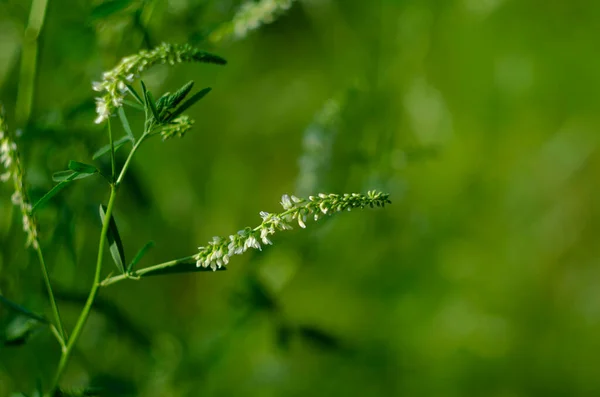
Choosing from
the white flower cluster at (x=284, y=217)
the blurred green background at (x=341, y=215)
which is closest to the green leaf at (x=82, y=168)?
the white flower cluster at (x=284, y=217)

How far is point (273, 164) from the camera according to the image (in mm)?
2471

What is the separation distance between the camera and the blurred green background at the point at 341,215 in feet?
3.34

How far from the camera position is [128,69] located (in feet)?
1.92

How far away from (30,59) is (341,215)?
0.52m

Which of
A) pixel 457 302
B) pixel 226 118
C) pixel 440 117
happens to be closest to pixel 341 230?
pixel 440 117

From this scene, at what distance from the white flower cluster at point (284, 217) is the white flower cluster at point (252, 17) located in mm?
308

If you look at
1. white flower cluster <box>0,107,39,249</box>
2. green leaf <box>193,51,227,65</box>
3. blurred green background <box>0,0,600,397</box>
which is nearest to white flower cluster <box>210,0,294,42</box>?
blurred green background <box>0,0,600,397</box>

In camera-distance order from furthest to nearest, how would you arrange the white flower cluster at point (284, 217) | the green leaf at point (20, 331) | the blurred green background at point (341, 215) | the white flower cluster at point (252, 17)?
the blurred green background at point (341, 215) → the white flower cluster at point (252, 17) → the green leaf at point (20, 331) → the white flower cluster at point (284, 217)

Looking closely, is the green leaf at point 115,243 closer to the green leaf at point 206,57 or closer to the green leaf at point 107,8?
the green leaf at point 206,57

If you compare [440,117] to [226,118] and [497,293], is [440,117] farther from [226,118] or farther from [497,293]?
[226,118]

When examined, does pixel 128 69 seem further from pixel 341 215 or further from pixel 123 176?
pixel 341 215

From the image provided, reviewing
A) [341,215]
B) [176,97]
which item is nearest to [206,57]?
[176,97]

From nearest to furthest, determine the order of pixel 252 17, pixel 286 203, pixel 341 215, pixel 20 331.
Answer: pixel 286 203 → pixel 20 331 → pixel 252 17 → pixel 341 215

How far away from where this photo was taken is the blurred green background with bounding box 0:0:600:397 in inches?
40.1
